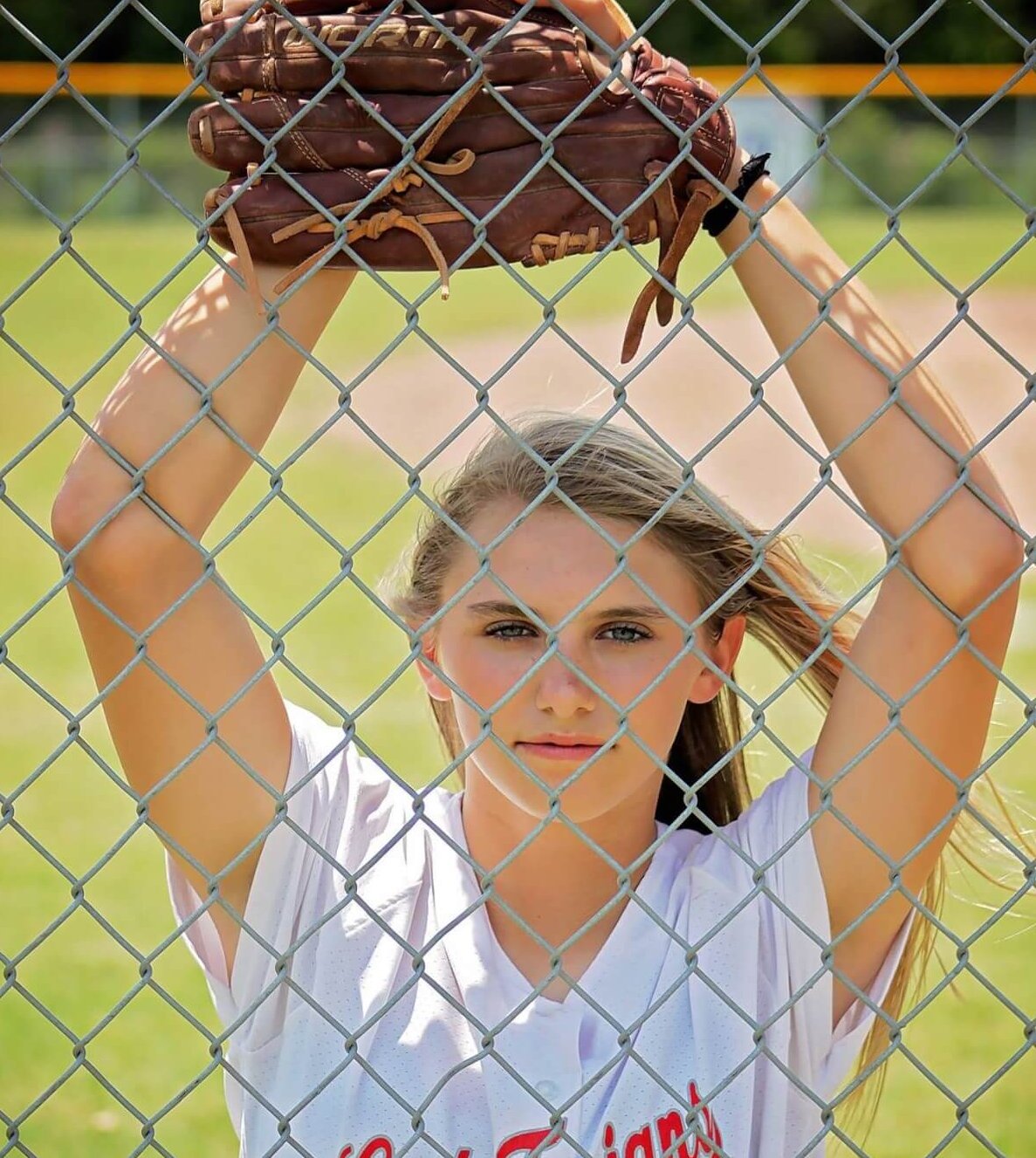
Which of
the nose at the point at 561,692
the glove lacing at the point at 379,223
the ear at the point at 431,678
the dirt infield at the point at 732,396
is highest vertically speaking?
the dirt infield at the point at 732,396

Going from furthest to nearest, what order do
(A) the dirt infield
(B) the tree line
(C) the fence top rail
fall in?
(B) the tree line
(C) the fence top rail
(A) the dirt infield

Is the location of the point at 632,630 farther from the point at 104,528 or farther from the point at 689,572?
the point at 104,528

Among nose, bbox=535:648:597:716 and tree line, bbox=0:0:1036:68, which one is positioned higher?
tree line, bbox=0:0:1036:68

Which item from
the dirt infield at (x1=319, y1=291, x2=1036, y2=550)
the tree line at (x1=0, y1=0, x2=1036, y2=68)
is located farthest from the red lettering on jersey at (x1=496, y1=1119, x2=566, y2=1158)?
the tree line at (x1=0, y1=0, x2=1036, y2=68)

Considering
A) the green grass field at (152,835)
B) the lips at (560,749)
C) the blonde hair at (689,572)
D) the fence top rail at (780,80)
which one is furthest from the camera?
the fence top rail at (780,80)

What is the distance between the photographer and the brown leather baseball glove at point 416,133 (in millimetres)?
1438

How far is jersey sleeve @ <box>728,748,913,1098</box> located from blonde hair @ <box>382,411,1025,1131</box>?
8 cm

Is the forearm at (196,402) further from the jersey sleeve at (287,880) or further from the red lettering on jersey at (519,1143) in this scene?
the red lettering on jersey at (519,1143)

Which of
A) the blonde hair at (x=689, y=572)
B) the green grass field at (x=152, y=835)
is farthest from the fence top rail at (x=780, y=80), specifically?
the blonde hair at (x=689, y=572)

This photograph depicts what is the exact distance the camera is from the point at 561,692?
1631 millimetres

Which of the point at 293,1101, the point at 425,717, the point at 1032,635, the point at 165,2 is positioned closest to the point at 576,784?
the point at 293,1101

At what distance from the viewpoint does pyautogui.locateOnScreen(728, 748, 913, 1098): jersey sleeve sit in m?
1.71

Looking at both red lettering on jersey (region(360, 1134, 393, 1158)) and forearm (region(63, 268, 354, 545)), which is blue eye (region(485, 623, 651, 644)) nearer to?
forearm (region(63, 268, 354, 545))

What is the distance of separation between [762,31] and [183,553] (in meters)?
20.5
